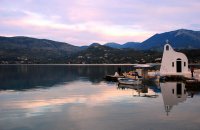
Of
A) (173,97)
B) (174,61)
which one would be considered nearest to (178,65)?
(174,61)

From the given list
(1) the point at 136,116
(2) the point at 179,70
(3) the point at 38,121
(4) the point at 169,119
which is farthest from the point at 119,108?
(2) the point at 179,70

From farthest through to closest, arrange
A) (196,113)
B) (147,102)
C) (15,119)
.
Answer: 1. (147,102)
2. (196,113)
3. (15,119)

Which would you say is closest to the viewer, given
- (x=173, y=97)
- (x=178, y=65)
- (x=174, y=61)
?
(x=173, y=97)

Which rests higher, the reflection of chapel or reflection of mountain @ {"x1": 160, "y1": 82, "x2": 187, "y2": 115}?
the reflection of chapel

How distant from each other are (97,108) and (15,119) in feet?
35.5

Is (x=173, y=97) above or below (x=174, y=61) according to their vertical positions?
below

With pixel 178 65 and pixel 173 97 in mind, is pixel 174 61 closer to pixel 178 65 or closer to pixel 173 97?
pixel 178 65

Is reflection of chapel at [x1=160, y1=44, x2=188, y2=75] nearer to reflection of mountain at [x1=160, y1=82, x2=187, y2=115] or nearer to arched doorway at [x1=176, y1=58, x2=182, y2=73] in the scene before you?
arched doorway at [x1=176, y1=58, x2=182, y2=73]

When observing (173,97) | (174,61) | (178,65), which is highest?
(174,61)

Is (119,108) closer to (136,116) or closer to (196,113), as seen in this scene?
(136,116)

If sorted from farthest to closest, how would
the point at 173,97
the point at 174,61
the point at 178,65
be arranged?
the point at 178,65
the point at 174,61
the point at 173,97

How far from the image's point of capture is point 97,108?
1560 inches

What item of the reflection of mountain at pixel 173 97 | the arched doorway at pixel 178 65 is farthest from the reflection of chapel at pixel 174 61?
the reflection of mountain at pixel 173 97

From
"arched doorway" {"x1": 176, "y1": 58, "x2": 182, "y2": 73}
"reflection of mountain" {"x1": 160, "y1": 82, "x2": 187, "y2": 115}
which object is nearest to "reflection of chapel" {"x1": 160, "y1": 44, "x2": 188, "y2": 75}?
"arched doorway" {"x1": 176, "y1": 58, "x2": 182, "y2": 73}
